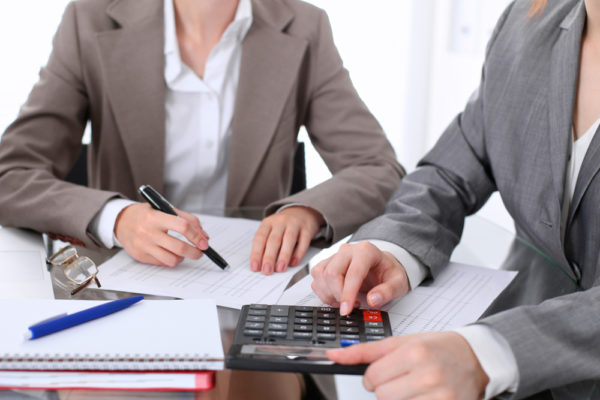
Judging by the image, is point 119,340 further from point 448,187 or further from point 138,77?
point 138,77

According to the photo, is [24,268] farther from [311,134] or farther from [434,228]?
[311,134]

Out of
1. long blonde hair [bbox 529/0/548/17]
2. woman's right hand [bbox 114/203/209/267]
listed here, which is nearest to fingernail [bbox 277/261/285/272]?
woman's right hand [bbox 114/203/209/267]

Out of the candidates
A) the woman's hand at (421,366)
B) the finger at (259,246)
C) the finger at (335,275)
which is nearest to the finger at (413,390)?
the woman's hand at (421,366)

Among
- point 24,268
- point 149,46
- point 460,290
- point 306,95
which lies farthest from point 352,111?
point 24,268

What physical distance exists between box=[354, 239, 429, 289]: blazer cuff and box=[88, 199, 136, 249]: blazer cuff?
453 mm

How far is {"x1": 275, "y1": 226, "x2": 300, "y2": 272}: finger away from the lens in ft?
3.42

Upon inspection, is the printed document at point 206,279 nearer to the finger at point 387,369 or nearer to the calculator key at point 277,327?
the calculator key at point 277,327

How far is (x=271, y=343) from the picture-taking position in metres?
0.74

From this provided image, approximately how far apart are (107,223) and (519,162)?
73 centimetres

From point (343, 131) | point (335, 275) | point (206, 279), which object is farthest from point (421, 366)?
point (343, 131)

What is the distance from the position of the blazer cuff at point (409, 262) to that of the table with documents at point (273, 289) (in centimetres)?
2

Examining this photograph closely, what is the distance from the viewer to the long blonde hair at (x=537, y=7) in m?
1.14

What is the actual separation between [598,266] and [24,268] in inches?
35.2

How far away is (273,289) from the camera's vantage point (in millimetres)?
964
